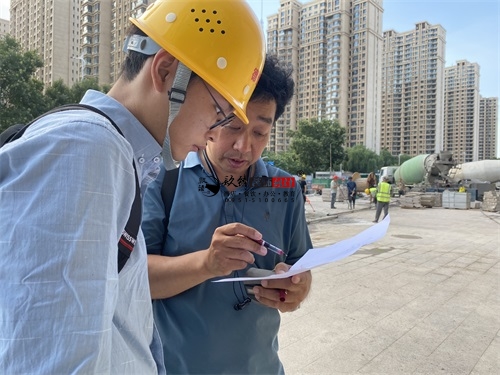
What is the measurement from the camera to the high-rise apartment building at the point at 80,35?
5312 centimetres

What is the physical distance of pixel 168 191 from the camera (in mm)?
1589

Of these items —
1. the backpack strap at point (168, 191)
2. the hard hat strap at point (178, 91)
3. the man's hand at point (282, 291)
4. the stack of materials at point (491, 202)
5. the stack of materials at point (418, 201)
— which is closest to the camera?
the hard hat strap at point (178, 91)

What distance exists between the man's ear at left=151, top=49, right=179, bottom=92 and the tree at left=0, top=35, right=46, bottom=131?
20691 millimetres

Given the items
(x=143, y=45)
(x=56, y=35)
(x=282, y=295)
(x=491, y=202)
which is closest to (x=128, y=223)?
(x=143, y=45)

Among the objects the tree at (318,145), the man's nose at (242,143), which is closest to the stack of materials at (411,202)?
the man's nose at (242,143)

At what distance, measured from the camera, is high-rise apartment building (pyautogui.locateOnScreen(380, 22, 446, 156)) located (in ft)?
273

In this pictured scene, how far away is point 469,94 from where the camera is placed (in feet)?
271

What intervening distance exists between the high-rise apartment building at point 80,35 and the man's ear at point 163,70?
57.1m

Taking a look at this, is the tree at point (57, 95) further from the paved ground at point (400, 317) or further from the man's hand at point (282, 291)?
the man's hand at point (282, 291)

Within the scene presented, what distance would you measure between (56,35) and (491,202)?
59191 mm

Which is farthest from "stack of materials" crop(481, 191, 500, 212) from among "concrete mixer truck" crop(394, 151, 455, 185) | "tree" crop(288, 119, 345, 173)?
"tree" crop(288, 119, 345, 173)

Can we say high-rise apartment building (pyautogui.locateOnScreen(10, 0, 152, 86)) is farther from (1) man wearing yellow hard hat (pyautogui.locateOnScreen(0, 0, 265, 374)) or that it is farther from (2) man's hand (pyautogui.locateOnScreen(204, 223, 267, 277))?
(1) man wearing yellow hard hat (pyautogui.locateOnScreen(0, 0, 265, 374))

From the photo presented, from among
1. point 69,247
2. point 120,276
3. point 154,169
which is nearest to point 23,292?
point 69,247

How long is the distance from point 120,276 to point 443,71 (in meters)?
99.4
